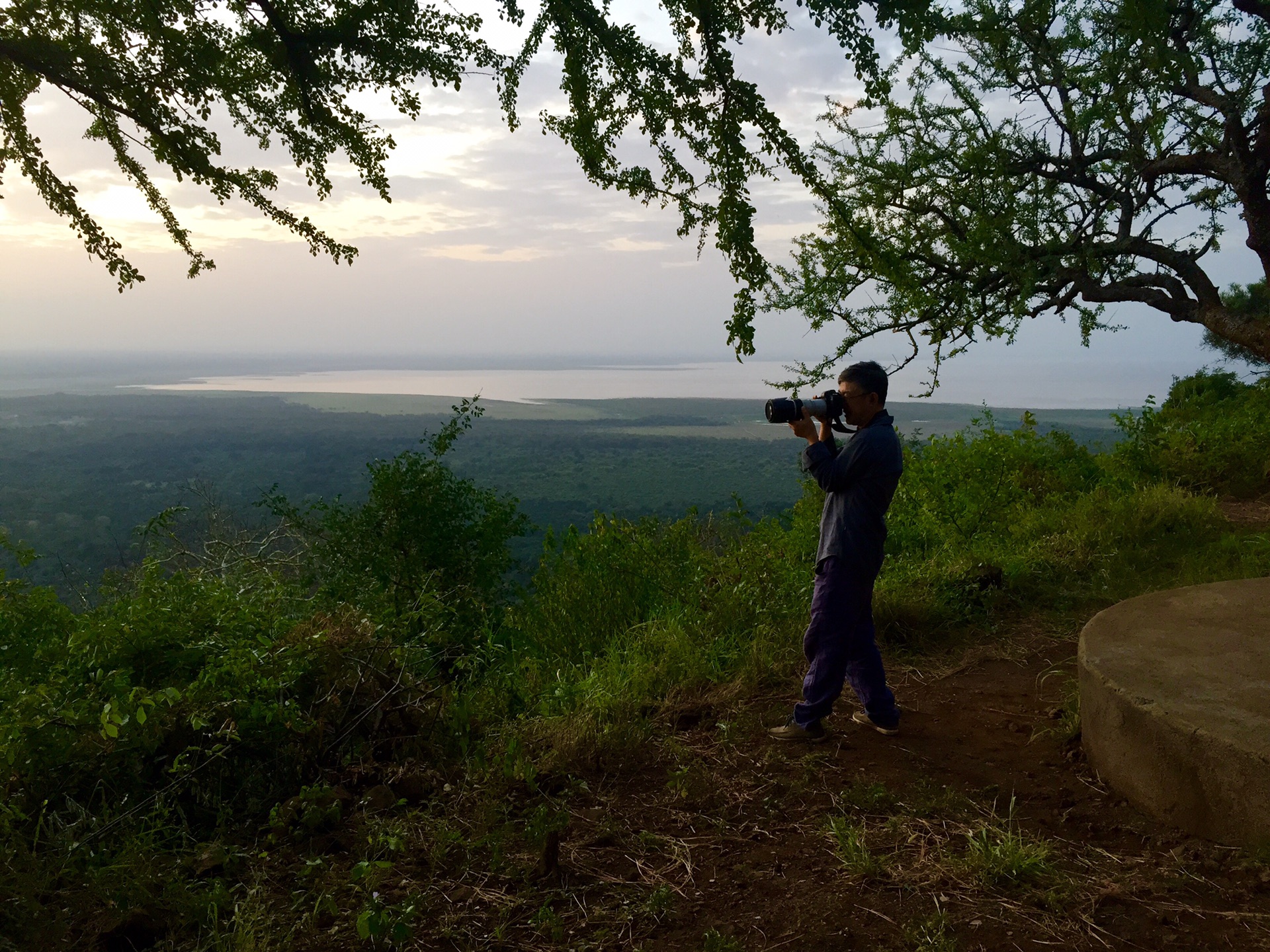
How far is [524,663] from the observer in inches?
224

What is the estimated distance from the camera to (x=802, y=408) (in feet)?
12.7

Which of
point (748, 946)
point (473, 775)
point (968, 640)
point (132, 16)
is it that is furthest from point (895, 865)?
point (132, 16)

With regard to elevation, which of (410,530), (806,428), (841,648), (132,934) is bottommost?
(410,530)

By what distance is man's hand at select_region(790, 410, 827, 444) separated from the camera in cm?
386

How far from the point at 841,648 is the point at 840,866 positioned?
43.7 inches

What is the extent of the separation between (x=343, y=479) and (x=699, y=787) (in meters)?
53.4

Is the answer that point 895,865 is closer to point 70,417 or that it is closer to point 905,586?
point 905,586

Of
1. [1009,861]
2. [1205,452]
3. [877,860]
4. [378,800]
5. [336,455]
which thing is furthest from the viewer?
[336,455]

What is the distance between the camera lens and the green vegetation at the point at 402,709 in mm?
2834

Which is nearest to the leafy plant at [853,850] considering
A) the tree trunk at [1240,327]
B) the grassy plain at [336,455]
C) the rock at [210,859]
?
the rock at [210,859]

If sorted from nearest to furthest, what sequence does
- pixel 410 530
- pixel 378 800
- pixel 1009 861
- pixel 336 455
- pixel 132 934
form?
1. pixel 132 934
2. pixel 1009 861
3. pixel 378 800
4. pixel 410 530
5. pixel 336 455

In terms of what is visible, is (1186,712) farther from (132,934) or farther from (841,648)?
(132,934)

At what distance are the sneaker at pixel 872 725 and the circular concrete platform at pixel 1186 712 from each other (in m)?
0.84

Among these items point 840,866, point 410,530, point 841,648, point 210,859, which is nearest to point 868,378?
point 841,648
